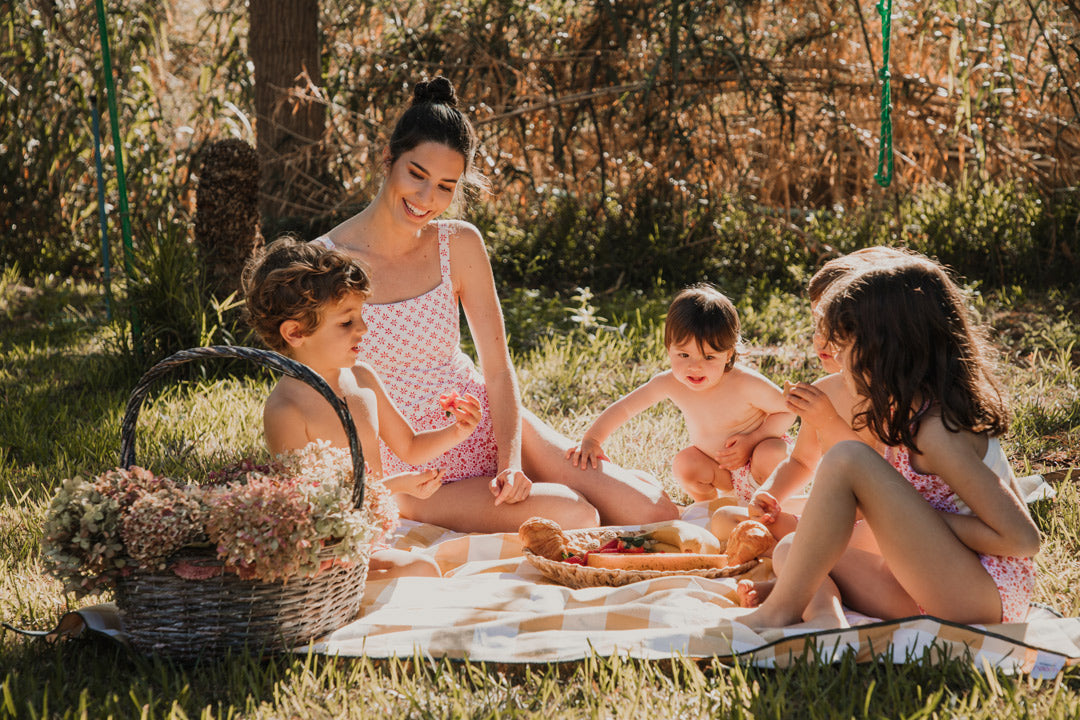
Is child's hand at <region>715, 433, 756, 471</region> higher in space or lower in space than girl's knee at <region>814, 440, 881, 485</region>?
lower

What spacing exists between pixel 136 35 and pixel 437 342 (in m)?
4.93

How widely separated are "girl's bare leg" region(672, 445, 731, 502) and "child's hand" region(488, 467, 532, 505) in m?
0.64

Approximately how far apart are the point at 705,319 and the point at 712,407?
1.17ft

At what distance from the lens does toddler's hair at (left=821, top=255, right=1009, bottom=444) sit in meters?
2.24

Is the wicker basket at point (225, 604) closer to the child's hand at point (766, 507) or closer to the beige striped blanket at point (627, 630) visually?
the beige striped blanket at point (627, 630)

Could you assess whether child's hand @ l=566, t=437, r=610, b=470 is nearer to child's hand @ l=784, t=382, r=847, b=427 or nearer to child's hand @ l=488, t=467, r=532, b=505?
child's hand @ l=488, t=467, r=532, b=505

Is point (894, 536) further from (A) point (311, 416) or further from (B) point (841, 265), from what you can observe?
(A) point (311, 416)

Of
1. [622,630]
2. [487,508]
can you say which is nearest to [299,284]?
[487,508]

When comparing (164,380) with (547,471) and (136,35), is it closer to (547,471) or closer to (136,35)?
(547,471)

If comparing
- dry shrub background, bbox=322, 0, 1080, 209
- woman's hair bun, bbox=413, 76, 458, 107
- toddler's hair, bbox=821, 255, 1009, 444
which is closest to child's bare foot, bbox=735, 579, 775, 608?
toddler's hair, bbox=821, 255, 1009, 444

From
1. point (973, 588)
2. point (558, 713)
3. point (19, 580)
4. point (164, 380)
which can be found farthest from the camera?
point (164, 380)

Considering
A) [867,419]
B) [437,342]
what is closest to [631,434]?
[437,342]

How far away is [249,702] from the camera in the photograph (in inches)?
81.1

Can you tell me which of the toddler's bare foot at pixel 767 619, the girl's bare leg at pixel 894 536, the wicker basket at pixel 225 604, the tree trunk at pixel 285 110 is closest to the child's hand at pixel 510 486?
the wicker basket at pixel 225 604
